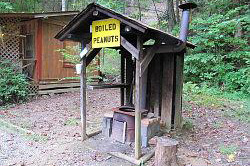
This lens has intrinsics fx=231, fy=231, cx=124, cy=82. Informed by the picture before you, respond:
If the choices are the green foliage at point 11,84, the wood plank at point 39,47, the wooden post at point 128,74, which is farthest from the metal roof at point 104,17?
the wood plank at point 39,47

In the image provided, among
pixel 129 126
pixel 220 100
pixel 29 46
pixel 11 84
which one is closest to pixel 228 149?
pixel 129 126

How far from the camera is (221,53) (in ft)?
33.4

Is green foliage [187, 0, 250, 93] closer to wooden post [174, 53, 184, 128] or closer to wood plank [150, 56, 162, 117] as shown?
wooden post [174, 53, 184, 128]

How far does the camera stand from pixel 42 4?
18359 millimetres

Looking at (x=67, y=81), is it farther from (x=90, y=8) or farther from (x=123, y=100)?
(x=90, y=8)

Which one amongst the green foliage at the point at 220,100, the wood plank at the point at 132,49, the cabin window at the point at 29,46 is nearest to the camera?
the wood plank at the point at 132,49

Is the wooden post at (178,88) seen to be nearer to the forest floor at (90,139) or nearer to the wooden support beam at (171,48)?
the forest floor at (90,139)

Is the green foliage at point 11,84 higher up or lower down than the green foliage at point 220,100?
higher up

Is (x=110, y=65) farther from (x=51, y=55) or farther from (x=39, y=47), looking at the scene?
(x=39, y=47)

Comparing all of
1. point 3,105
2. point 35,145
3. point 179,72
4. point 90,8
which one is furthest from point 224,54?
point 3,105

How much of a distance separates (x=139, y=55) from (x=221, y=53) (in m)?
7.35

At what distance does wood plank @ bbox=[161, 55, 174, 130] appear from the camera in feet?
17.6

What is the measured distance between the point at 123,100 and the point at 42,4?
607 inches

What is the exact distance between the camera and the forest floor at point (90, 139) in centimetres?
420
